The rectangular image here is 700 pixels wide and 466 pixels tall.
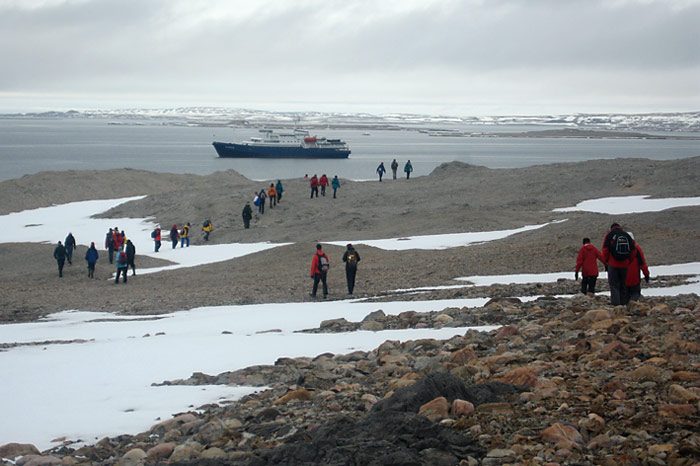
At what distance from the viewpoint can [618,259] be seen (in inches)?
422

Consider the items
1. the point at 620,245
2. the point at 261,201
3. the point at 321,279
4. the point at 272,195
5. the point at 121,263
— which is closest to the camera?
the point at 620,245

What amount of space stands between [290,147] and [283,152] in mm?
1691

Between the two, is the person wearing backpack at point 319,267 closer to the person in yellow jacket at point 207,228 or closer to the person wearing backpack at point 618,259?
the person wearing backpack at point 618,259

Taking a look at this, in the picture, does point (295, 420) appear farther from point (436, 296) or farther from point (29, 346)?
point (436, 296)

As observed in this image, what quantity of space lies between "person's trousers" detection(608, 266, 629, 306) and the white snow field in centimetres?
206

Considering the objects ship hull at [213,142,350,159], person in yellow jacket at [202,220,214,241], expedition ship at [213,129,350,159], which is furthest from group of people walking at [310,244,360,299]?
ship hull at [213,142,350,159]

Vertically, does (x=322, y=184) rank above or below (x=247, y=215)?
above

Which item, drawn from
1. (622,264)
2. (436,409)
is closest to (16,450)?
(436,409)

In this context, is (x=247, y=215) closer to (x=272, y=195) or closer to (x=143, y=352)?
(x=272, y=195)

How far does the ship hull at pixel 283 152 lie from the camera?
10481 cm

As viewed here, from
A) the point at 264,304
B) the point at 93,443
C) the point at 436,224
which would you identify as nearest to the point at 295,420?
the point at 93,443

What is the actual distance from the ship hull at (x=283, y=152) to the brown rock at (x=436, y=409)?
98.9 meters

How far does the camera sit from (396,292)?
645 inches

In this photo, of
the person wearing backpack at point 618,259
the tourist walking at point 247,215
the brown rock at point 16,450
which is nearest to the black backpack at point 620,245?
the person wearing backpack at point 618,259
